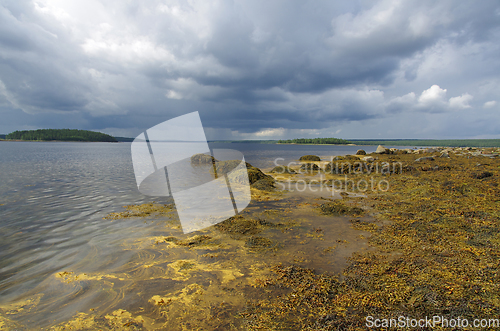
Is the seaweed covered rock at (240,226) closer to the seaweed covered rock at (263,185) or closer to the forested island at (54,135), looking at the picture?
the seaweed covered rock at (263,185)

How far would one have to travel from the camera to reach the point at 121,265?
5473 mm

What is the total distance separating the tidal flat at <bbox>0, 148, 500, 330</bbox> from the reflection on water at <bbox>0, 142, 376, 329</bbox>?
0.03 m

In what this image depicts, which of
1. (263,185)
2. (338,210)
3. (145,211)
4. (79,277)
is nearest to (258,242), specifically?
(79,277)

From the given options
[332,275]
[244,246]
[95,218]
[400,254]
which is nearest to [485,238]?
[400,254]

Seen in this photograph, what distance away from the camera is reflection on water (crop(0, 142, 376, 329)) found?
3.91 meters

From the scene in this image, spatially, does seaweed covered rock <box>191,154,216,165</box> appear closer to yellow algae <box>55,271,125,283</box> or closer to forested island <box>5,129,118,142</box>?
yellow algae <box>55,271,125,283</box>

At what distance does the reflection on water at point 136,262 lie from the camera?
3.91m

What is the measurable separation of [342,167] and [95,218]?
23.4 meters

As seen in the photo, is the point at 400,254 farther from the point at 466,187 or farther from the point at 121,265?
the point at 466,187

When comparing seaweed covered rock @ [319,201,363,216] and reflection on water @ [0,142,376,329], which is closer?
reflection on water @ [0,142,376,329]

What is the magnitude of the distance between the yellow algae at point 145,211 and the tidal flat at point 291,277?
451mm

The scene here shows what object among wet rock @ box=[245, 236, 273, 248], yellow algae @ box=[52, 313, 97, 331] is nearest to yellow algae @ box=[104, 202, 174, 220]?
wet rock @ box=[245, 236, 273, 248]

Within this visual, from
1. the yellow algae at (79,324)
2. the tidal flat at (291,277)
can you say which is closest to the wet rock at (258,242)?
the tidal flat at (291,277)

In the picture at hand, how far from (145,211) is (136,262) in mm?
5069
